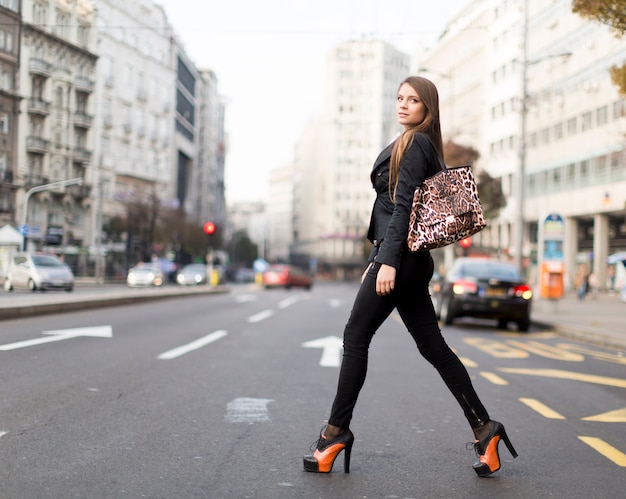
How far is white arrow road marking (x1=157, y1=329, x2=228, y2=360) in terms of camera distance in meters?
9.38

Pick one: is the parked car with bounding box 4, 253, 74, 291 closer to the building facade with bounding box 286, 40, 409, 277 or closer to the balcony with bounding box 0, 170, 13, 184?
the balcony with bounding box 0, 170, 13, 184

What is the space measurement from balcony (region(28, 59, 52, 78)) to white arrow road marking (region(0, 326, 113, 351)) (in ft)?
43.7

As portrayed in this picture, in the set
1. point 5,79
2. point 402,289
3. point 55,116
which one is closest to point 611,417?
point 402,289

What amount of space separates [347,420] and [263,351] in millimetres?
6374

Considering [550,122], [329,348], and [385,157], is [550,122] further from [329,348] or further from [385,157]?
[385,157]

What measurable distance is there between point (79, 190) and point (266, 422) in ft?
157

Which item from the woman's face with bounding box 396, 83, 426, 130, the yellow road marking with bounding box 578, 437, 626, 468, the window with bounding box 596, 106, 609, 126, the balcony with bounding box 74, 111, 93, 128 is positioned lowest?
the yellow road marking with bounding box 578, 437, 626, 468

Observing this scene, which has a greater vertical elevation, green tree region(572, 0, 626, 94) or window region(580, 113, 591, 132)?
window region(580, 113, 591, 132)

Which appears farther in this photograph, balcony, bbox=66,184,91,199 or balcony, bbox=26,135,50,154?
balcony, bbox=66,184,91,199

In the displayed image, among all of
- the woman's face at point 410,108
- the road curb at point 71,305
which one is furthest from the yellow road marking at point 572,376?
the road curb at point 71,305

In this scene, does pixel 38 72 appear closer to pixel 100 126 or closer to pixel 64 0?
pixel 64 0

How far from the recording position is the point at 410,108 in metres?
4.32

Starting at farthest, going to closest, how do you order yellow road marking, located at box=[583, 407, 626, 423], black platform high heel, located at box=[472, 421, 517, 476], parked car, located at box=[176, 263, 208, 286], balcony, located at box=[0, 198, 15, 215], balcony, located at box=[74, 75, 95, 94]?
1. parked car, located at box=[176, 263, 208, 286]
2. balcony, located at box=[0, 198, 15, 215]
3. balcony, located at box=[74, 75, 95, 94]
4. yellow road marking, located at box=[583, 407, 626, 423]
5. black platform high heel, located at box=[472, 421, 517, 476]

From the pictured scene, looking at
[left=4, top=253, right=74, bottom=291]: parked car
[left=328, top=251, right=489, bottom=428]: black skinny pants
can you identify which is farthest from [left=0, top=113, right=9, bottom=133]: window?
[left=328, top=251, right=489, bottom=428]: black skinny pants
